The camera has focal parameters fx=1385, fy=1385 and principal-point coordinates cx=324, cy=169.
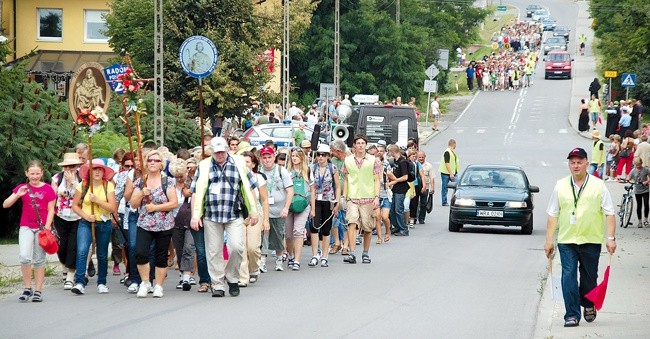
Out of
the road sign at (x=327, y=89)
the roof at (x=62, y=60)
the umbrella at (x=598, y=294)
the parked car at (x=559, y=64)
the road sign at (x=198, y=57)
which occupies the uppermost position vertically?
the parked car at (x=559, y=64)

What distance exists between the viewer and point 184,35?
133 ft

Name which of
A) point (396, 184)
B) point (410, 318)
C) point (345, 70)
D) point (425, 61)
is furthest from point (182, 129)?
point (425, 61)

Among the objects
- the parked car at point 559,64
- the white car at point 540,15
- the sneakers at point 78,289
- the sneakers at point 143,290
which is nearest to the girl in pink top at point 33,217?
the sneakers at point 78,289

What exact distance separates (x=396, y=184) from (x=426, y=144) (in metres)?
31.2

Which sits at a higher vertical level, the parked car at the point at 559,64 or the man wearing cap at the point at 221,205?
the parked car at the point at 559,64

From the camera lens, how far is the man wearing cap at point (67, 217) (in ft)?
51.5

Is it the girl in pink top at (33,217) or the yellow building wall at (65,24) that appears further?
the yellow building wall at (65,24)

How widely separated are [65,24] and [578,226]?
47.8 m

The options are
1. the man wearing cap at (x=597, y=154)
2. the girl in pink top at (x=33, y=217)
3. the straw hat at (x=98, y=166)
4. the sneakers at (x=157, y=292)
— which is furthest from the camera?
the man wearing cap at (x=597, y=154)

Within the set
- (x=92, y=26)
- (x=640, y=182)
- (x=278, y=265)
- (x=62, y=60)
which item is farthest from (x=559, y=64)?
(x=278, y=265)

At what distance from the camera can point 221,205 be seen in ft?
49.8

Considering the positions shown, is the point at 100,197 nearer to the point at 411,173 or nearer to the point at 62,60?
the point at 411,173

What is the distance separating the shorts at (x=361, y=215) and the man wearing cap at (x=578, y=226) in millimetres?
6043

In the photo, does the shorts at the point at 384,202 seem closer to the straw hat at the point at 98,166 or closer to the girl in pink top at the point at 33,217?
the straw hat at the point at 98,166
